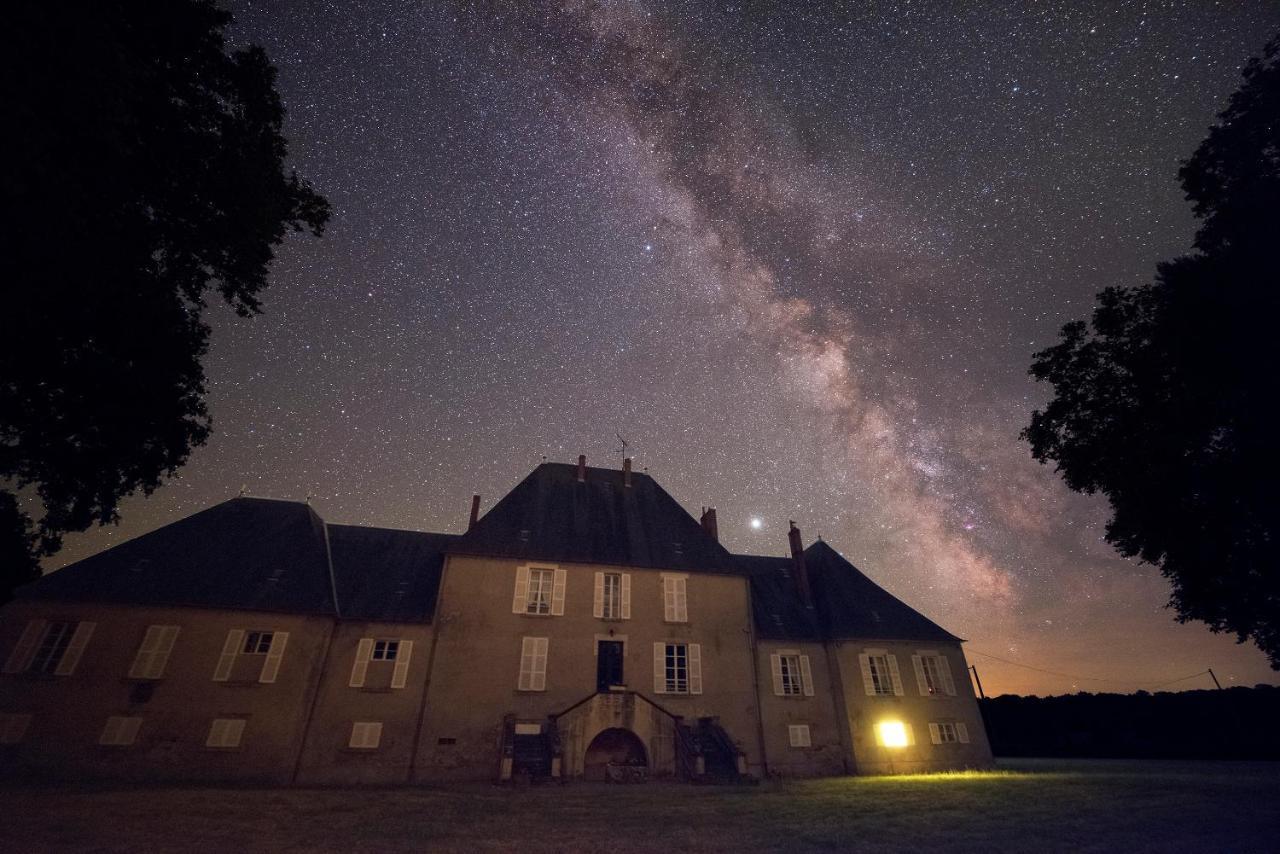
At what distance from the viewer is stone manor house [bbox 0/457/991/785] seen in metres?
20.0

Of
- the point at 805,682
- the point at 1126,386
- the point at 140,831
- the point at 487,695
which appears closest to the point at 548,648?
the point at 487,695

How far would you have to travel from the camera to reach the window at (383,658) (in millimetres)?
22062

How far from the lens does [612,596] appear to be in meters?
25.0

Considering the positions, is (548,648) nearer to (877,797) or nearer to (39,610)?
(877,797)

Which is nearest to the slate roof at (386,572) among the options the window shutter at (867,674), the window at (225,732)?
the window at (225,732)

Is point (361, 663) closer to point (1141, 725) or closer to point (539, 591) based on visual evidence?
point (539, 591)

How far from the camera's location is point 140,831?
31.8 feet

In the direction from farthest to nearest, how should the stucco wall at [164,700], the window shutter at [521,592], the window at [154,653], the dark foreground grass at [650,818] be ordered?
the window shutter at [521,592] → the window at [154,653] → the stucco wall at [164,700] → the dark foreground grass at [650,818]

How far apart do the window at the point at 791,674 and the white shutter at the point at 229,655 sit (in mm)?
23095

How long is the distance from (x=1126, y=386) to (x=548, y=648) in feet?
71.6

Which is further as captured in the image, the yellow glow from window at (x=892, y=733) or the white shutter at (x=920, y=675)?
the white shutter at (x=920, y=675)

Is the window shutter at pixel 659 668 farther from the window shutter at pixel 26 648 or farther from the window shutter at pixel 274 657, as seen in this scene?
the window shutter at pixel 26 648

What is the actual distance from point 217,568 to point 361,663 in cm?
792

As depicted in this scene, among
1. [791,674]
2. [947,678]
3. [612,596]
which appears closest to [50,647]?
[612,596]
